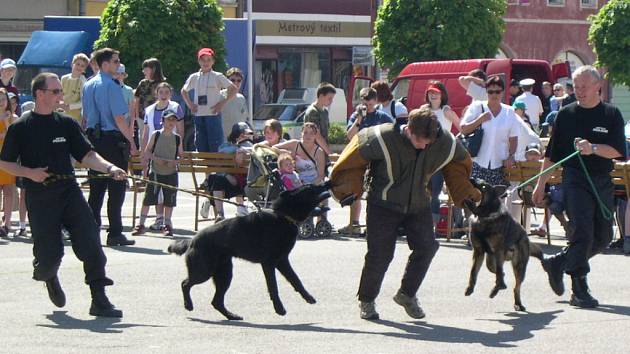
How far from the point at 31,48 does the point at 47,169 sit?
2177 centimetres

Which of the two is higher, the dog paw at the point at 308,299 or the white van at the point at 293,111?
the dog paw at the point at 308,299

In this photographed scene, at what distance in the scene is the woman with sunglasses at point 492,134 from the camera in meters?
14.7

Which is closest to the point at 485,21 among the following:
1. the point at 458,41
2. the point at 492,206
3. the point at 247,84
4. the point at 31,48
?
the point at 458,41

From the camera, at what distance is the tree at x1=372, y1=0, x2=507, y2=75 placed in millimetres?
42562

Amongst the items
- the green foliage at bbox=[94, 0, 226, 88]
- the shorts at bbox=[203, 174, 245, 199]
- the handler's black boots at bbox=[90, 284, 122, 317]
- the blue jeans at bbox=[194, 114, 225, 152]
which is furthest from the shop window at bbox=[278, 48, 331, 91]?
the handler's black boots at bbox=[90, 284, 122, 317]

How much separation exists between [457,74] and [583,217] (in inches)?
613

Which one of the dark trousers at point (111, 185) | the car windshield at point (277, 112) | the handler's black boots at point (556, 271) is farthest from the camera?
the car windshield at point (277, 112)

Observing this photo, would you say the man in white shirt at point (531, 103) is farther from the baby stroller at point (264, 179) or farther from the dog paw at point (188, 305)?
the dog paw at point (188, 305)

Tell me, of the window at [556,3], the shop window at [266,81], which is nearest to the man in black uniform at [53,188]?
the shop window at [266,81]

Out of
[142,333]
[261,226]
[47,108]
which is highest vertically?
[47,108]

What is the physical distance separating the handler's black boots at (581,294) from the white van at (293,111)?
24.0 m

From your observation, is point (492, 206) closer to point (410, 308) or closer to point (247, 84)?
point (410, 308)

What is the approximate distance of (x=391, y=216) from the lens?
33.0ft

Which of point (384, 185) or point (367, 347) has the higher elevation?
point (384, 185)
